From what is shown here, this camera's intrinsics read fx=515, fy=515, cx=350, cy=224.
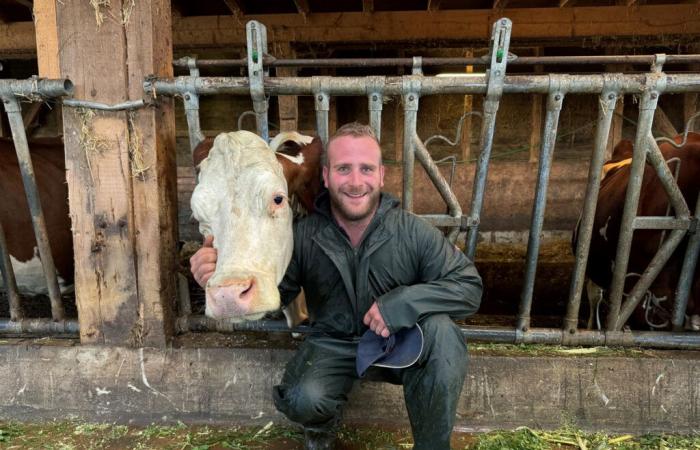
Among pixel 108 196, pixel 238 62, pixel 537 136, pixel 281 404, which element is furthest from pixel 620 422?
pixel 537 136

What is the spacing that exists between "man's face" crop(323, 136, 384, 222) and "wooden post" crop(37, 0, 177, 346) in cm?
104

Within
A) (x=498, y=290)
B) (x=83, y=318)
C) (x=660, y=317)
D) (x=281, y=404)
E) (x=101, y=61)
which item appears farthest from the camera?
(x=498, y=290)

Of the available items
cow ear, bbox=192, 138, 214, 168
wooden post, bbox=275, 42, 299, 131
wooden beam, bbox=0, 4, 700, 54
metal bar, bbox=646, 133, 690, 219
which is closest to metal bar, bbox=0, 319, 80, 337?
cow ear, bbox=192, 138, 214, 168

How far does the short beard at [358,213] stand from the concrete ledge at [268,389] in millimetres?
940

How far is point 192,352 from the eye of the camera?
2836 mm

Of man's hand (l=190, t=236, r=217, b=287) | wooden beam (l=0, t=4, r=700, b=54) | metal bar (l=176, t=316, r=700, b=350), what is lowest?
metal bar (l=176, t=316, r=700, b=350)

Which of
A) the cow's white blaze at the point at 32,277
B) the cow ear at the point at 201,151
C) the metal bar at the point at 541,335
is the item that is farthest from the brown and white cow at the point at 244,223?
the cow's white blaze at the point at 32,277

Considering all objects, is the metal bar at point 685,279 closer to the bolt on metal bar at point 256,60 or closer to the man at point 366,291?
the man at point 366,291

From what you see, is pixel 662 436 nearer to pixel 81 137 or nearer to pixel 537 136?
pixel 81 137

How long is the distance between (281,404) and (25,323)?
1.76m

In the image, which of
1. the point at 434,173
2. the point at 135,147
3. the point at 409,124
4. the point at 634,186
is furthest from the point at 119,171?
the point at 634,186

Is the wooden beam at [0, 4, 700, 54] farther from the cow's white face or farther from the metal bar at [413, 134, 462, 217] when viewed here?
the cow's white face

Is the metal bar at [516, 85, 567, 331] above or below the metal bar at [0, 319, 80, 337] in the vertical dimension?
above

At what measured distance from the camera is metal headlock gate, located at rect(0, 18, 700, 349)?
2611 mm
